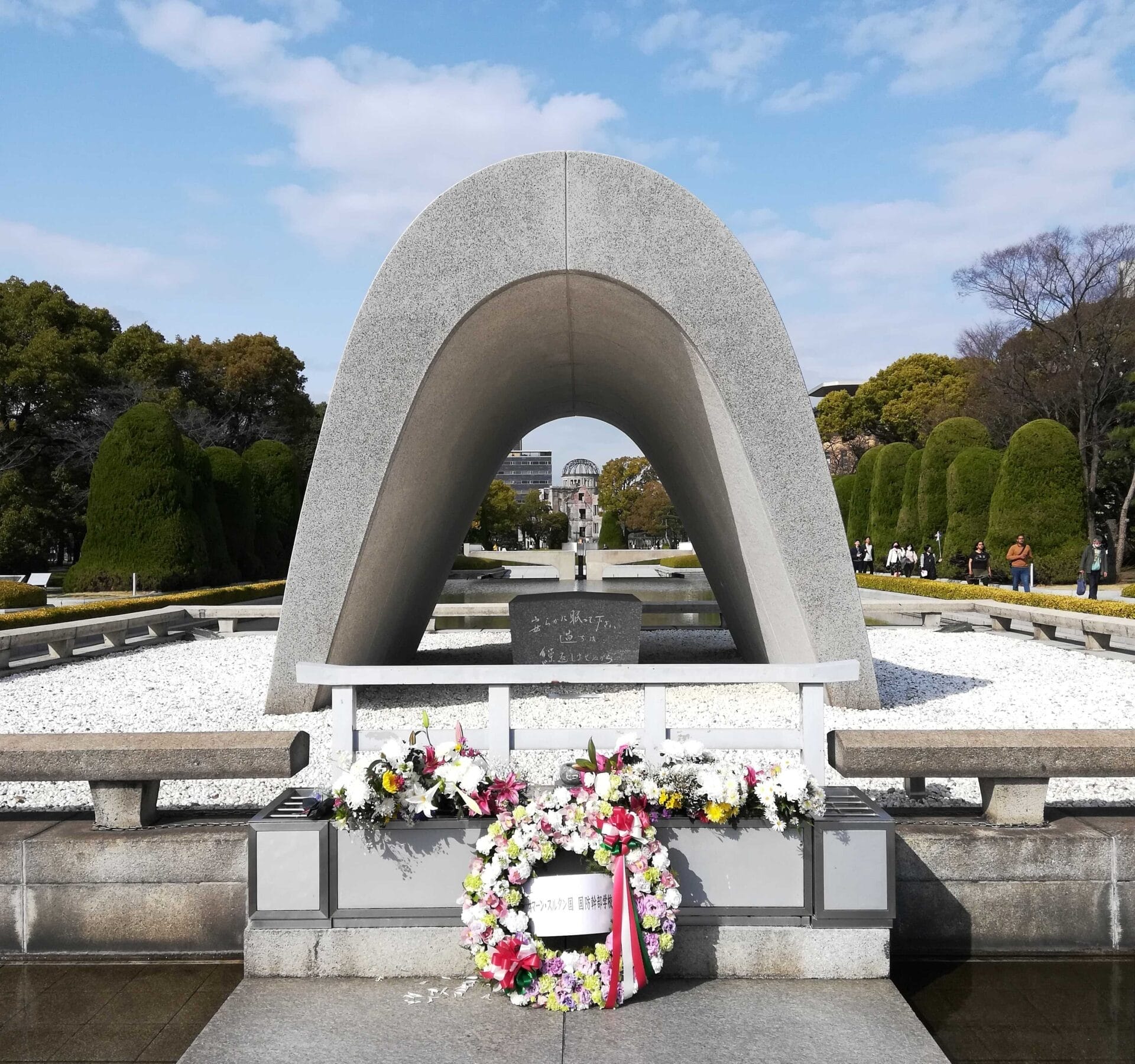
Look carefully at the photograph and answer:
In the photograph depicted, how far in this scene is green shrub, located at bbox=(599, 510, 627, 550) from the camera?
57.4 m

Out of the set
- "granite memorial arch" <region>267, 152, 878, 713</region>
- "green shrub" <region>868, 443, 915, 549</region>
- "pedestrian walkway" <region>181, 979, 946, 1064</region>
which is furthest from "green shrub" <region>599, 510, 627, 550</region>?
"pedestrian walkway" <region>181, 979, 946, 1064</region>

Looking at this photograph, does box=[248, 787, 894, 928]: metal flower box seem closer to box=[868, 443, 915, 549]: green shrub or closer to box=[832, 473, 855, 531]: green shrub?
box=[868, 443, 915, 549]: green shrub

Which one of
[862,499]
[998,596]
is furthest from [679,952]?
[862,499]

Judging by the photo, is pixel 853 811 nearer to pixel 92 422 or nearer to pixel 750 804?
pixel 750 804

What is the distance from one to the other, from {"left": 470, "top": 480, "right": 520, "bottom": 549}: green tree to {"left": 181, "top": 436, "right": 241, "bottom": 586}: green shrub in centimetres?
2999

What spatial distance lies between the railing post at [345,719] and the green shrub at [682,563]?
1302 inches

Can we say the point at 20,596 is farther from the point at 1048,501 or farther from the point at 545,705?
the point at 1048,501

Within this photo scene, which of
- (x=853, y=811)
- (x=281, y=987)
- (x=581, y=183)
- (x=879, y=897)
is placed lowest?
(x=281, y=987)

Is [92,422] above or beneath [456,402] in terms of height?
above

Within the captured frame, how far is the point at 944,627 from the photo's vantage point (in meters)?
14.7

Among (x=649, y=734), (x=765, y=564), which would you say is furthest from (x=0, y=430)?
(x=649, y=734)

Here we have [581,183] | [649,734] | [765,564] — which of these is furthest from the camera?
[765,564]

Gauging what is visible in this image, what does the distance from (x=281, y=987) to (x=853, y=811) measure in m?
2.14

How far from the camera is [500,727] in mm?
4199
